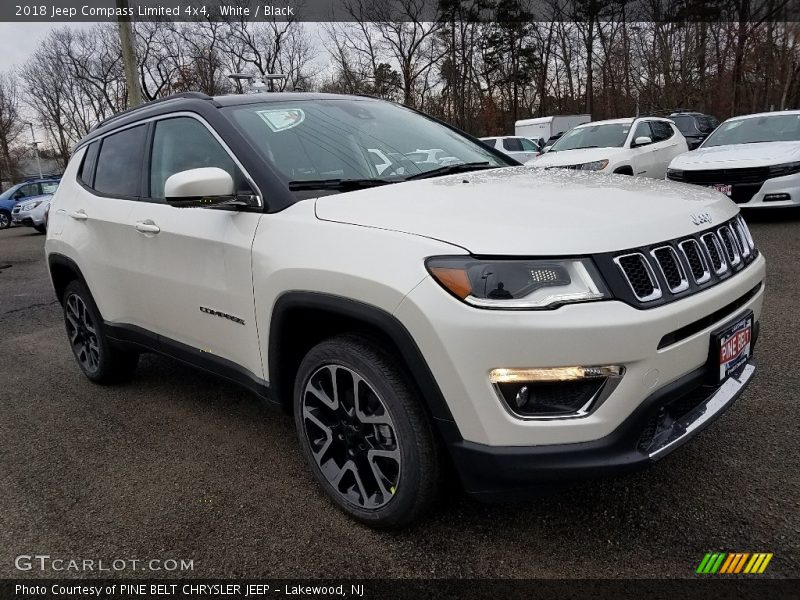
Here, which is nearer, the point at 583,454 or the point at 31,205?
the point at 583,454

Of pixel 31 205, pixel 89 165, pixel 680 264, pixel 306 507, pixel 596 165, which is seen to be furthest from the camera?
pixel 31 205

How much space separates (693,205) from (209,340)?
2192 millimetres

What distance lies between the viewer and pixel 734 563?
6.77 ft

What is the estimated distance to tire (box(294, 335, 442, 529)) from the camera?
209cm

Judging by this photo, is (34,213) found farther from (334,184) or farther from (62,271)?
(334,184)

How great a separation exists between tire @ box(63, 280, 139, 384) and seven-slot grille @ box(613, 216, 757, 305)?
10.8ft

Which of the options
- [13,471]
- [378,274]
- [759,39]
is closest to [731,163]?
[378,274]

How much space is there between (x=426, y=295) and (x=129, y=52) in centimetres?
1237

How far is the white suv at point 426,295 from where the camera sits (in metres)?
1.84

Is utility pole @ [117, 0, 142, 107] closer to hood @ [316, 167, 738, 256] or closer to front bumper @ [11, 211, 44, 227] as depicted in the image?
front bumper @ [11, 211, 44, 227]

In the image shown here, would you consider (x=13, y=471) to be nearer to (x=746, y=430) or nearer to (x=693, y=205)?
(x=693, y=205)

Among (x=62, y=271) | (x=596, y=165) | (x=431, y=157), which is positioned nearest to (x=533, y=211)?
(x=431, y=157)

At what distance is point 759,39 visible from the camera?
2494cm

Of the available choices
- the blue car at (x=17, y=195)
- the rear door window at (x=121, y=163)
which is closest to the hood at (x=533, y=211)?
the rear door window at (x=121, y=163)
